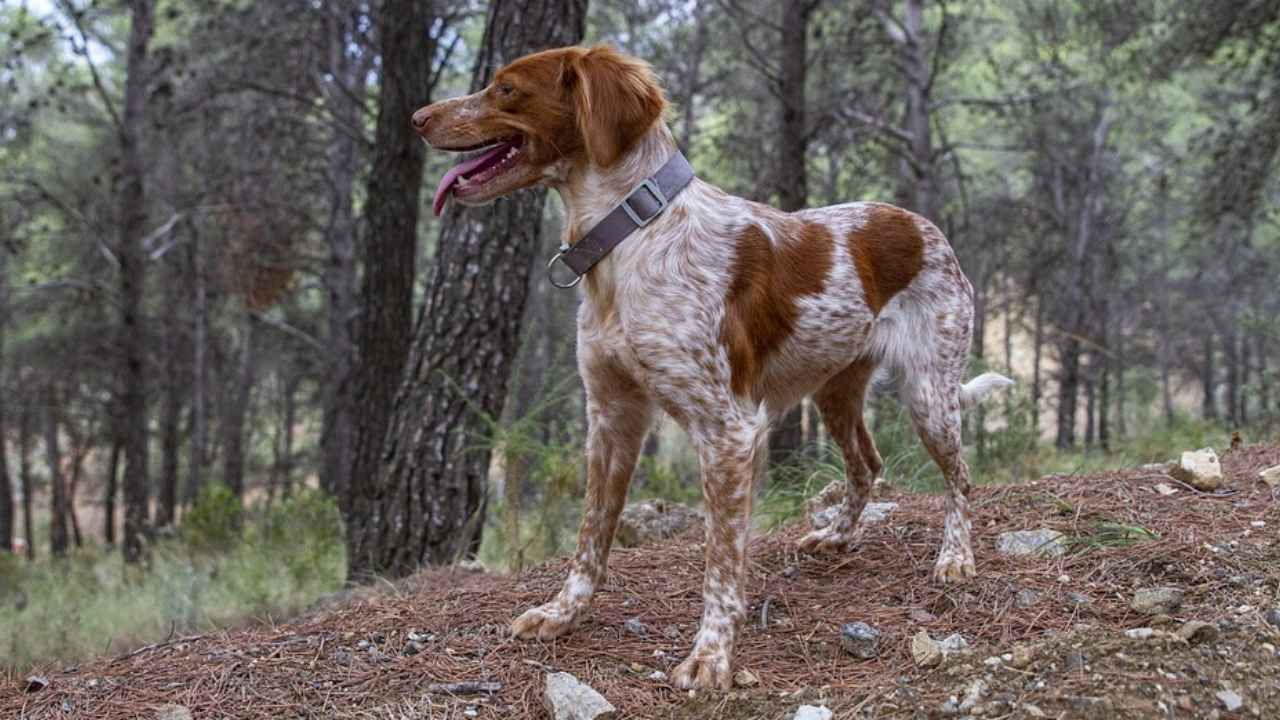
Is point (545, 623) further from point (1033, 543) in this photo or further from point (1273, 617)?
point (1273, 617)

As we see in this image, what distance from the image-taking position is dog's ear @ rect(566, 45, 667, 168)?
3107mm

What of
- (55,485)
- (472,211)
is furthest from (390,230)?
(55,485)

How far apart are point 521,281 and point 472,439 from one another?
0.96 meters

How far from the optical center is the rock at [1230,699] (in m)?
2.40

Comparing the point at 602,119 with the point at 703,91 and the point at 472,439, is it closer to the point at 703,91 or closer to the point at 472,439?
the point at 472,439

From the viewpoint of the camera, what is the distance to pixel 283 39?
12.2m

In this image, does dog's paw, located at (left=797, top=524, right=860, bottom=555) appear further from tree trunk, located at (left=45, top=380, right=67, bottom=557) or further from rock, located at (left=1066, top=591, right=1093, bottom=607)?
tree trunk, located at (left=45, top=380, right=67, bottom=557)

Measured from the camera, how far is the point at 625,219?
3195 mm

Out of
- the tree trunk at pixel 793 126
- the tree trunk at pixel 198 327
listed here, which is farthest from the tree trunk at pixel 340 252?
the tree trunk at pixel 198 327

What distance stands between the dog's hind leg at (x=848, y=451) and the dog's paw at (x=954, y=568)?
0.50 m

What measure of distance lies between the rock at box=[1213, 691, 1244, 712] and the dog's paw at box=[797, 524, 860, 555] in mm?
1787

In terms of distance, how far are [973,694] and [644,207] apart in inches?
69.0

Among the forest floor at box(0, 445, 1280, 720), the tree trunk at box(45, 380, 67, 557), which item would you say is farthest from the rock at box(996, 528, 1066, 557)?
the tree trunk at box(45, 380, 67, 557)

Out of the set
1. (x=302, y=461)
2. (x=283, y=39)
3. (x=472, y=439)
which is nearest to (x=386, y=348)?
(x=472, y=439)
